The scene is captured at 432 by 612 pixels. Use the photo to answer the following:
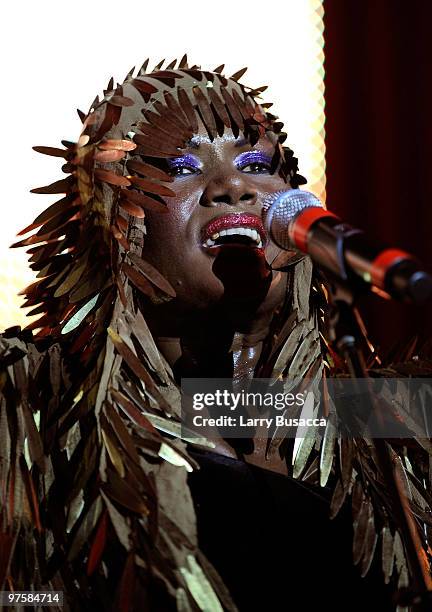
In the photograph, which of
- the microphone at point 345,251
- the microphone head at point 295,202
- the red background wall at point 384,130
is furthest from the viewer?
the red background wall at point 384,130

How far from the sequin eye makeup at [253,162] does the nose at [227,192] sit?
4 cm

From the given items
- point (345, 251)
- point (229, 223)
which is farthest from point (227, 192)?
point (345, 251)

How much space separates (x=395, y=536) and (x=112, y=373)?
0.44 m

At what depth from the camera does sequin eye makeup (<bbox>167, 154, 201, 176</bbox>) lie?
1.33m

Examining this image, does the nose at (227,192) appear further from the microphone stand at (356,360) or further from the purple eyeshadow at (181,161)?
the microphone stand at (356,360)

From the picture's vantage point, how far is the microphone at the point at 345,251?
0.79m

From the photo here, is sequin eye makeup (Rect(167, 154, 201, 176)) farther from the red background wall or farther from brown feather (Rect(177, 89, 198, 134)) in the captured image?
the red background wall

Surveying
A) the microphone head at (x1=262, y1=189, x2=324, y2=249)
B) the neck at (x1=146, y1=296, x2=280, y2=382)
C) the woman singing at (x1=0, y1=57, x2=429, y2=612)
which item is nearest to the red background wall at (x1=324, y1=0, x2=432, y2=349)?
the woman singing at (x1=0, y1=57, x2=429, y2=612)

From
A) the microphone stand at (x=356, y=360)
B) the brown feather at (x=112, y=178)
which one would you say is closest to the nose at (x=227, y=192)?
the brown feather at (x=112, y=178)

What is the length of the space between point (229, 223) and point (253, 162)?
13 cm

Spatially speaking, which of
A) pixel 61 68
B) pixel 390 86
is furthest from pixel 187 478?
pixel 390 86

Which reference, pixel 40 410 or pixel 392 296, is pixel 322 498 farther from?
pixel 392 296

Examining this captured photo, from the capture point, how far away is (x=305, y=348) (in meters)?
1.39

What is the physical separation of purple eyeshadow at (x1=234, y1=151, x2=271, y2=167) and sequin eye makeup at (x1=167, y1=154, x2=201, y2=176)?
6cm
